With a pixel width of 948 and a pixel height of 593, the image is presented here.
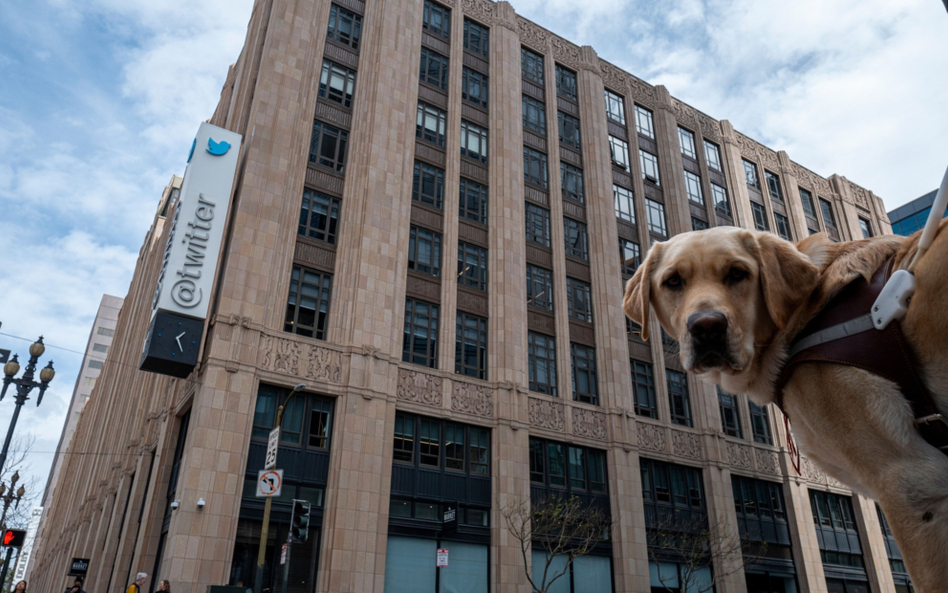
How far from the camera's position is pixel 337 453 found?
1080 inches

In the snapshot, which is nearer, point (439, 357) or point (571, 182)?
point (439, 357)

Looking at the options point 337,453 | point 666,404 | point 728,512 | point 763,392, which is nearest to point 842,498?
point 728,512

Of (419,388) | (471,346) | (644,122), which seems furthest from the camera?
(644,122)

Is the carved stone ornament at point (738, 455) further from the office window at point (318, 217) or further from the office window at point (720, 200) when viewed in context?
the office window at point (318, 217)

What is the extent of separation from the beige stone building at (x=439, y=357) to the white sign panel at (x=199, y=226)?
879mm

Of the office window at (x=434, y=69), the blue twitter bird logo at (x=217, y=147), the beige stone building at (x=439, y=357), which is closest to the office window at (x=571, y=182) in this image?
the beige stone building at (x=439, y=357)

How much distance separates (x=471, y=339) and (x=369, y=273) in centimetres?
675

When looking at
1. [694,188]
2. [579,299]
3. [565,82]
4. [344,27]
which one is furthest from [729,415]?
[344,27]

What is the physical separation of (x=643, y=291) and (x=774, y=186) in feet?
199

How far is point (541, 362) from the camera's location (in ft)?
119

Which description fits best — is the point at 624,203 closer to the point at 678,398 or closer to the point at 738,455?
the point at 678,398

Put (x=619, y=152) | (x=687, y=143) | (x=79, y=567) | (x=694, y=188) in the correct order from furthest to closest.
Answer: (x=687, y=143), (x=694, y=188), (x=619, y=152), (x=79, y=567)

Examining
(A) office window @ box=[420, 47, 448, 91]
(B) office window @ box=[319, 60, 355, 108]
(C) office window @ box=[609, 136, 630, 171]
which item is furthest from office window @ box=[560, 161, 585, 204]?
(B) office window @ box=[319, 60, 355, 108]

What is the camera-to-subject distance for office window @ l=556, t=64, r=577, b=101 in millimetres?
45875
